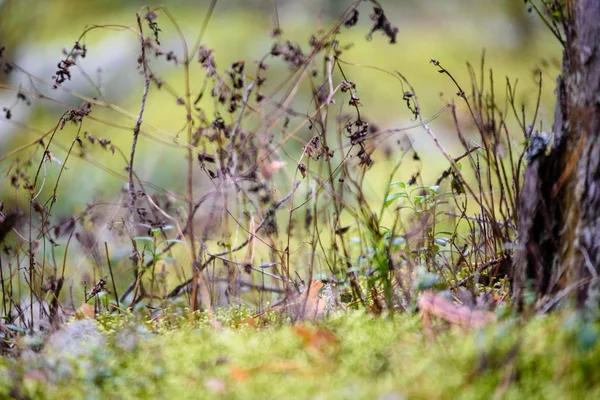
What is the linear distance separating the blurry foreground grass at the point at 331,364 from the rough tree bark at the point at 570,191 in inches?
6.2

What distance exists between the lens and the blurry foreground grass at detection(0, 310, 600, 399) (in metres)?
1.08

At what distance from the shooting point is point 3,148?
5.62m

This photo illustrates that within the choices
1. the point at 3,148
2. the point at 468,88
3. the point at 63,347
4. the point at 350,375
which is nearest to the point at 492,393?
the point at 350,375

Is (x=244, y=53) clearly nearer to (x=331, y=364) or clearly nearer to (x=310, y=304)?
(x=310, y=304)

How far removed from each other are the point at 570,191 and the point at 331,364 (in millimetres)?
711

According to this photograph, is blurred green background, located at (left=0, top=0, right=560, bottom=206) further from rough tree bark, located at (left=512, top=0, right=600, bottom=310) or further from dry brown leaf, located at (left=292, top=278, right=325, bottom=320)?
rough tree bark, located at (left=512, top=0, right=600, bottom=310)

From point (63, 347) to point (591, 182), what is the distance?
134 cm

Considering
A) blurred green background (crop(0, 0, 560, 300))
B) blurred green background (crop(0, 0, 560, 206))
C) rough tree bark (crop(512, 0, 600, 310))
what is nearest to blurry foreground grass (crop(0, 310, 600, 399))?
rough tree bark (crop(512, 0, 600, 310))

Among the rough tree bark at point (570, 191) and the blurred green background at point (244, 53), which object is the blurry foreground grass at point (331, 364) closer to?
the rough tree bark at point (570, 191)

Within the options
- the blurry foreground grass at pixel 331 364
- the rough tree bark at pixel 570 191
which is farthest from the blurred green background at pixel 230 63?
the blurry foreground grass at pixel 331 364

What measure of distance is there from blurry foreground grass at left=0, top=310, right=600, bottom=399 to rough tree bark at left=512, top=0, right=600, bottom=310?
0.16 meters

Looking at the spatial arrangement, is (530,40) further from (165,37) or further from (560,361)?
(560,361)

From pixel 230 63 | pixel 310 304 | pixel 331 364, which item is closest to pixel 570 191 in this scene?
pixel 331 364

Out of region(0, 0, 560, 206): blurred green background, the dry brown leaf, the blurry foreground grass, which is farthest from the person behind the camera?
region(0, 0, 560, 206): blurred green background
